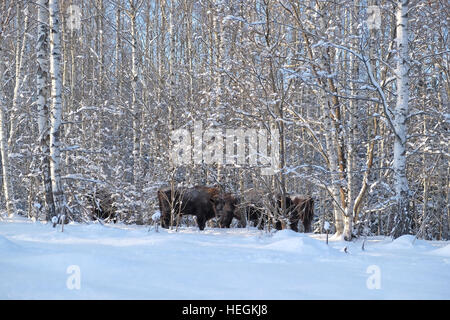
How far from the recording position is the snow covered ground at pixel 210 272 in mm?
2676

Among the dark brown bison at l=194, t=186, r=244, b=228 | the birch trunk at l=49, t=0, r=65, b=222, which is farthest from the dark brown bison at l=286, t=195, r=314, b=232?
the birch trunk at l=49, t=0, r=65, b=222

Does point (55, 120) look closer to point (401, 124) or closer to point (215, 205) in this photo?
point (215, 205)

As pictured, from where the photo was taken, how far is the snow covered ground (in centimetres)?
268

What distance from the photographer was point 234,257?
3.95m

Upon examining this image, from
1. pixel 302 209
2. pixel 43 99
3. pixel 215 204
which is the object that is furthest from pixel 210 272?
pixel 302 209

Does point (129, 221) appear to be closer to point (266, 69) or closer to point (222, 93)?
point (222, 93)

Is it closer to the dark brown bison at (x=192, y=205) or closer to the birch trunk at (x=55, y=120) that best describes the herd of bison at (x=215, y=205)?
the dark brown bison at (x=192, y=205)

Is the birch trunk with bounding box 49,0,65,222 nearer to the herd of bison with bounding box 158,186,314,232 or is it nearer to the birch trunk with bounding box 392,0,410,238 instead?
the herd of bison with bounding box 158,186,314,232

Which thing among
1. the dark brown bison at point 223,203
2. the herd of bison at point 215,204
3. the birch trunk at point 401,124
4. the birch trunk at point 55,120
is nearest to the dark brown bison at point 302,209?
the herd of bison at point 215,204

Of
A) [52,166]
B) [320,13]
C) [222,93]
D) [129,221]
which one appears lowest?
[129,221]

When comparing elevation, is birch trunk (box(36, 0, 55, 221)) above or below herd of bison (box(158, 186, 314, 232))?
above
